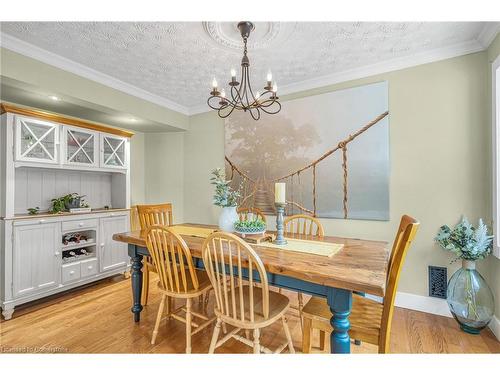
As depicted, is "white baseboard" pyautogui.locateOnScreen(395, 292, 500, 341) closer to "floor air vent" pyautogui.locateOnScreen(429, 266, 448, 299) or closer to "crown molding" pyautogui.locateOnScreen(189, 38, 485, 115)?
"floor air vent" pyautogui.locateOnScreen(429, 266, 448, 299)

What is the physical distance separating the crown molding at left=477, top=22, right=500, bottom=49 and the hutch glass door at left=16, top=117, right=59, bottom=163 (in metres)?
4.06

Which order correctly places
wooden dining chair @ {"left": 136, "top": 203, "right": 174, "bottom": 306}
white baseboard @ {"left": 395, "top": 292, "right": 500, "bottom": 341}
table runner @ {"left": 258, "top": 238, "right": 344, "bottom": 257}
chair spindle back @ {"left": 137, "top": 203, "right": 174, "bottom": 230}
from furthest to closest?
chair spindle back @ {"left": 137, "top": 203, "right": 174, "bottom": 230} < wooden dining chair @ {"left": 136, "top": 203, "right": 174, "bottom": 306} < white baseboard @ {"left": 395, "top": 292, "right": 500, "bottom": 341} < table runner @ {"left": 258, "top": 238, "right": 344, "bottom": 257}

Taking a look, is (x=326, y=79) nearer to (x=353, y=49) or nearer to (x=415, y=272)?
(x=353, y=49)

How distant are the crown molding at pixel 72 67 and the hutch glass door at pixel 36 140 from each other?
627 millimetres

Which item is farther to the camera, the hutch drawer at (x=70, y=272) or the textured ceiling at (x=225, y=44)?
the hutch drawer at (x=70, y=272)

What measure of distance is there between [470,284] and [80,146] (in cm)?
408

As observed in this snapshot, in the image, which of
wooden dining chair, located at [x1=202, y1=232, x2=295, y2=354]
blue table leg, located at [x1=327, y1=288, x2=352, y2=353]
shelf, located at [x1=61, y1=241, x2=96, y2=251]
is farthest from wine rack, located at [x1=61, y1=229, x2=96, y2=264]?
blue table leg, located at [x1=327, y1=288, x2=352, y2=353]

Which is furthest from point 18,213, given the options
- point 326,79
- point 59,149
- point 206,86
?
point 326,79

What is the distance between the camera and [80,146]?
290 centimetres

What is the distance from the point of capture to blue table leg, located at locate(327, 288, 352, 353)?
122cm

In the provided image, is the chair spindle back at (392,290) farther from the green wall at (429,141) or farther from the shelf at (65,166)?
the shelf at (65,166)

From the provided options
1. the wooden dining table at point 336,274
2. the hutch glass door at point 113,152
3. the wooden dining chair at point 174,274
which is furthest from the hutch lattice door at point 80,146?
the wooden dining table at point 336,274

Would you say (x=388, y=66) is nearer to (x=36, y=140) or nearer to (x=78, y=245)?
(x=36, y=140)

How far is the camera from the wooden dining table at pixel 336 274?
1167mm
